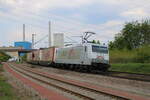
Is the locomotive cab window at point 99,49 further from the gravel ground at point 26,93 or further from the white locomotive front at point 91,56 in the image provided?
the gravel ground at point 26,93

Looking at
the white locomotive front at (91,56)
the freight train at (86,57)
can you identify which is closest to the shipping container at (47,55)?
the freight train at (86,57)

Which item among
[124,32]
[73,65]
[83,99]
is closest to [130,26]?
[124,32]

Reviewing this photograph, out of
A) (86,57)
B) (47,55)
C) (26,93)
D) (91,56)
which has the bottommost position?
(26,93)

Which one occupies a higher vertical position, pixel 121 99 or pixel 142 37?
pixel 142 37

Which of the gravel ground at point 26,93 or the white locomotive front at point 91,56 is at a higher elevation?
the white locomotive front at point 91,56

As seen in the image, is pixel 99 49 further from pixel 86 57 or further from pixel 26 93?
pixel 26 93

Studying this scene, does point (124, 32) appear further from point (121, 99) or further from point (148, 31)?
point (121, 99)

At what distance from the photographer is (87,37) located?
34688mm

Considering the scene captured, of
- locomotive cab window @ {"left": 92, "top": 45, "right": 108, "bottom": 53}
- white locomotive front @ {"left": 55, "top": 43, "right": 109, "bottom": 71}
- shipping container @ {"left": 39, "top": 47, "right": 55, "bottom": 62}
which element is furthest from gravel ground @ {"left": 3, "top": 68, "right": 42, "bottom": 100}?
shipping container @ {"left": 39, "top": 47, "right": 55, "bottom": 62}

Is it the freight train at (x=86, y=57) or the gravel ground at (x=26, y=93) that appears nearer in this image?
the gravel ground at (x=26, y=93)

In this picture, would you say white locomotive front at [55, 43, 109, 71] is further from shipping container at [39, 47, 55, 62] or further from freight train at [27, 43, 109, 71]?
shipping container at [39, 47, 55, 62]

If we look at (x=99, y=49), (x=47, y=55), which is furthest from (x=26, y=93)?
(x=47, y=55)

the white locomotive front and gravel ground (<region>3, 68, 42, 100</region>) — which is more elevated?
the white locomotive front

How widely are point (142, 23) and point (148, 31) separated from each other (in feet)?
11.1
